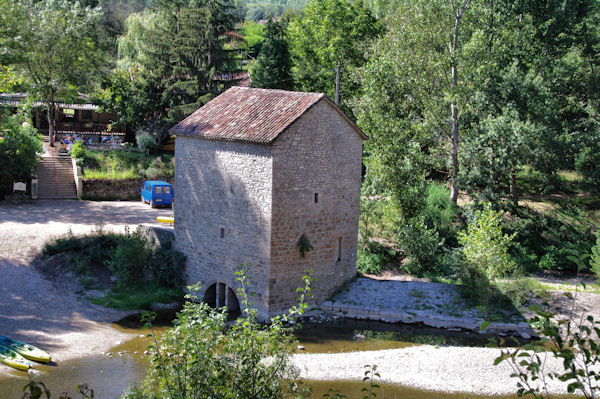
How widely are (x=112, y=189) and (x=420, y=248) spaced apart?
48.7ft

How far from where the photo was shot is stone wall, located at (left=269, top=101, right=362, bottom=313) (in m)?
19.3

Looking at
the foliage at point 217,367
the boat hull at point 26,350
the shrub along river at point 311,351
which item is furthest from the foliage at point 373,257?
the foliage at point 217,367

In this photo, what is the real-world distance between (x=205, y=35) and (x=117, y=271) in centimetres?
1813

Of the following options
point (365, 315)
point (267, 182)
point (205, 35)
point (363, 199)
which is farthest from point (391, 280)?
point (205, 35)

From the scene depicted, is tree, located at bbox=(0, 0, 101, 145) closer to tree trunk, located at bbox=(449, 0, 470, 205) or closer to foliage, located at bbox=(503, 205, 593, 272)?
tree trunk, located at bbox=(449, 0, 470, 205)

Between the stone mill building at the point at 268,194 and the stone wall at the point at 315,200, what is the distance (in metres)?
0.03

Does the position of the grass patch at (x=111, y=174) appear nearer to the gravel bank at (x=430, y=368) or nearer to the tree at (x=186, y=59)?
the tree at (x=186, y=59)

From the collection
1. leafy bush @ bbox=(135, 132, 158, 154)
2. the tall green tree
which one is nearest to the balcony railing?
leafy bush @ bbox=(135, 132, 158, 154)

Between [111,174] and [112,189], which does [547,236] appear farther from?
[111,174]

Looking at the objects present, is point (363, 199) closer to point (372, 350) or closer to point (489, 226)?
point (489, 226)

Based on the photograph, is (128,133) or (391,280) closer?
(391,280)

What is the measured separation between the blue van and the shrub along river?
1009 cm

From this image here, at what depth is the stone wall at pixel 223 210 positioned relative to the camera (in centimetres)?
1934

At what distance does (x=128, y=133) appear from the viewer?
36.5 meters
